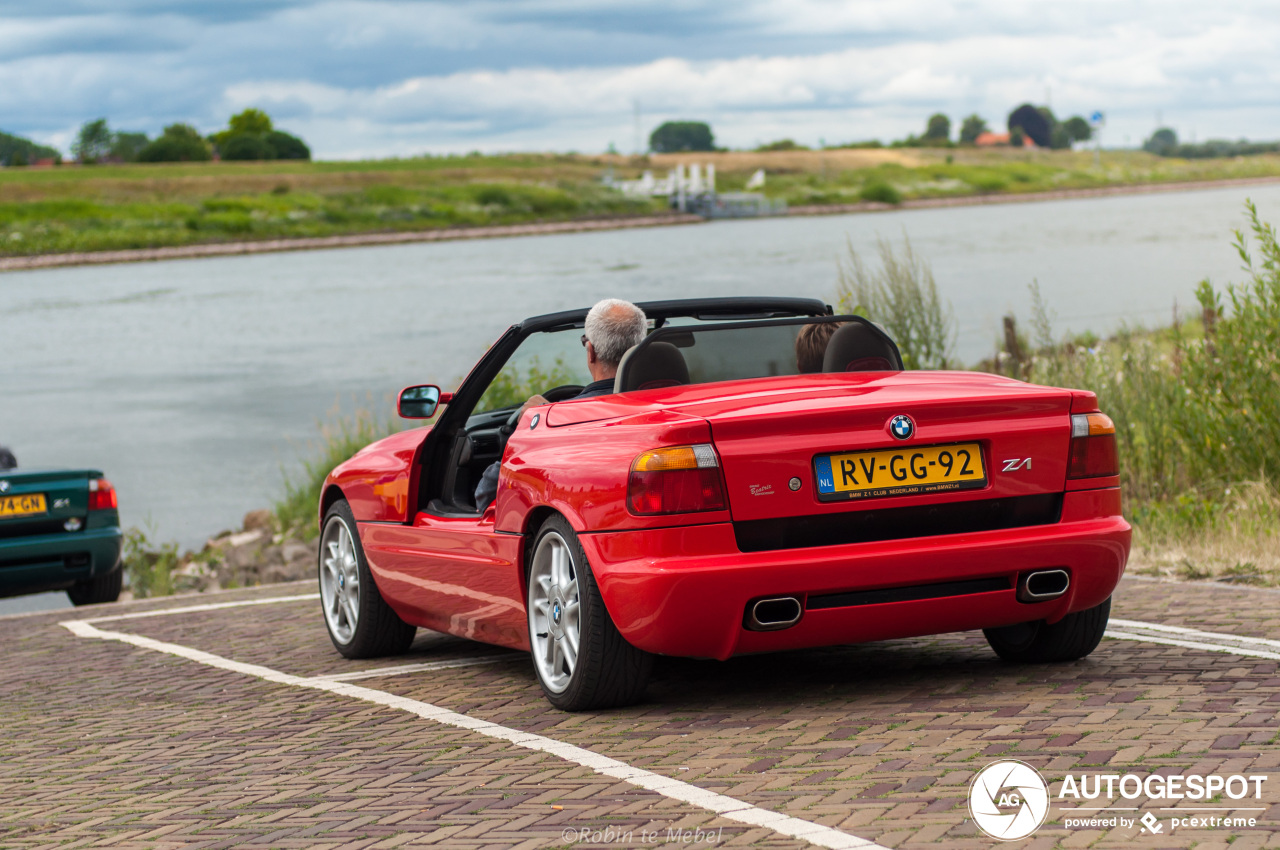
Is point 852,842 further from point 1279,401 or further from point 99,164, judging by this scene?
point 99,164

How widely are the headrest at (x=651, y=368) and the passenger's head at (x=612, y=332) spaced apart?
0.45 m

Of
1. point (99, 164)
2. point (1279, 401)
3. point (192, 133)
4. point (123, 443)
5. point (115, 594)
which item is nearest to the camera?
point (1279, 401)

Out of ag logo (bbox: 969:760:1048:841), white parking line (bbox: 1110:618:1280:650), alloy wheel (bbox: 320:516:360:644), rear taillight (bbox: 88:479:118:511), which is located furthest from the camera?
rear taillight (bbox: 88:479:118:511)

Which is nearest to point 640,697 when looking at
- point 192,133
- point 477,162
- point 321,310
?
point 321,310

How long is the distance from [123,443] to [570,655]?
29898 millimetres

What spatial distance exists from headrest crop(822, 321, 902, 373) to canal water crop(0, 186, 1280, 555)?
556 cm

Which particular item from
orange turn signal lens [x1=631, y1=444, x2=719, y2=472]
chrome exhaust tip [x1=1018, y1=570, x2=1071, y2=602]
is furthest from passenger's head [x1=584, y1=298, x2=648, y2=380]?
chrome exhaust tip [x1=1018, y1=570, x2=1071, y2=602]

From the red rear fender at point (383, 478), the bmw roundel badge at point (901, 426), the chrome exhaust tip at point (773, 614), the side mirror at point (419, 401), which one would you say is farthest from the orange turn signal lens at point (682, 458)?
the red rear fender at point (383, 478)

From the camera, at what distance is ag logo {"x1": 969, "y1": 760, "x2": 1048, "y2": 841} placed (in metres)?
3.73

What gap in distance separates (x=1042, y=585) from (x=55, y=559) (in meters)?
8.75

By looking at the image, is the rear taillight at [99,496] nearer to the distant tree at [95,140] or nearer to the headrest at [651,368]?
the headrest at [651,368]

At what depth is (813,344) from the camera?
6066mm

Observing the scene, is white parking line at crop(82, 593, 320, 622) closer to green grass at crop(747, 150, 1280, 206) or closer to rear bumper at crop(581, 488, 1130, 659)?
rear bumper at crop(581, 488, 1130, 659)

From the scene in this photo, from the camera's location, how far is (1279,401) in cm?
1107
